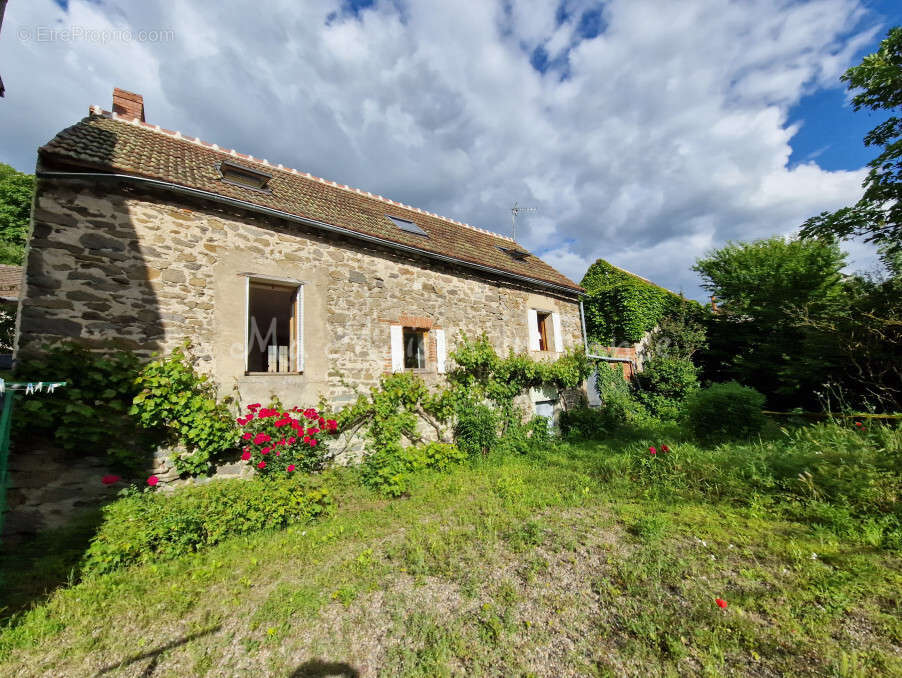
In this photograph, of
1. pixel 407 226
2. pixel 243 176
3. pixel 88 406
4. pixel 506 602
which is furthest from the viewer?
pixel 407 226

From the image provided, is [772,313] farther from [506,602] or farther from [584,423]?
[506,602]

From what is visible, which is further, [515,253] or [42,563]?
[515,253]

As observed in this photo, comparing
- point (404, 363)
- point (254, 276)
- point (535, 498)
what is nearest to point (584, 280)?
point (404, 363)

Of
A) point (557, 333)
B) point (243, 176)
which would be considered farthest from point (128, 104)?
point (557, 333)

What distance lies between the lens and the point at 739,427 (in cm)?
721

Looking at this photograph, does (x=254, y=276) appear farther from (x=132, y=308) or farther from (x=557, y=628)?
(x=557, y=628)

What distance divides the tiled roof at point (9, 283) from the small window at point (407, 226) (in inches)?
431

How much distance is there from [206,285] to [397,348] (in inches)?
133

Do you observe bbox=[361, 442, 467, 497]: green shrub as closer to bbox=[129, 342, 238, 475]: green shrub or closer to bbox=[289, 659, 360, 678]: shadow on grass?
bbox=[129, 342, 238, 475]: green shrub

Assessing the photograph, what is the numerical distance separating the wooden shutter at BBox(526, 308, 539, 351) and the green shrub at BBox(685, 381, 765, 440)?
→ 3.95 metres

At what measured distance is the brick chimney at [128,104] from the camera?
7.07m

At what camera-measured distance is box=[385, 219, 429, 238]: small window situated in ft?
29.0

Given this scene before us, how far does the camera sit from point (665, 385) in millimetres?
12750

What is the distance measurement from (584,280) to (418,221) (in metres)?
9.04
